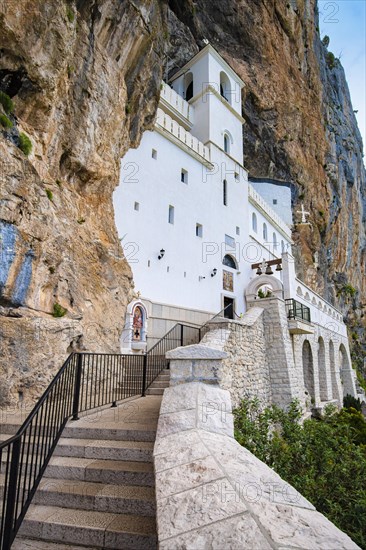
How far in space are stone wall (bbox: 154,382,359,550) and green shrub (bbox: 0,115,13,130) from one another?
7464mm

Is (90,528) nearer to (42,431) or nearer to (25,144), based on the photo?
(42,431)

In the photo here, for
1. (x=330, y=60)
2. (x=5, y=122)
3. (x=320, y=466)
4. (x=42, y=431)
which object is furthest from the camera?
(x=330, y=60)

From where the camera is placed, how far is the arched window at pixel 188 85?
23859 mm

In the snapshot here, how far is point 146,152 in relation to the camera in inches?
596

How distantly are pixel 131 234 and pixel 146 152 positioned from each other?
4219 mm

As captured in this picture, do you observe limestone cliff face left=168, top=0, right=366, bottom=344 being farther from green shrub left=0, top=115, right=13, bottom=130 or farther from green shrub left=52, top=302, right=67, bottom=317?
green shrub left=52, top=302, right=67, bottom=317

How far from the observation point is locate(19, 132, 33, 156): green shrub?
7.80 meters

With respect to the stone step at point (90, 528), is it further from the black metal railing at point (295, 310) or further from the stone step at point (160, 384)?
the black metal railing at point (295, 310)

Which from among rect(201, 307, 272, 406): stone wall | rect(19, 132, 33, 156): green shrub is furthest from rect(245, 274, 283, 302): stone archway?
rect(19, 132, 33, 156): green shrub

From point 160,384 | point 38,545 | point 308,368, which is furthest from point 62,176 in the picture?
point 308,368

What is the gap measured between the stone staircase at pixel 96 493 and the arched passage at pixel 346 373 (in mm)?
25196

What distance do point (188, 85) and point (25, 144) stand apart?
787 inches

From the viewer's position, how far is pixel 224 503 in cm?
207

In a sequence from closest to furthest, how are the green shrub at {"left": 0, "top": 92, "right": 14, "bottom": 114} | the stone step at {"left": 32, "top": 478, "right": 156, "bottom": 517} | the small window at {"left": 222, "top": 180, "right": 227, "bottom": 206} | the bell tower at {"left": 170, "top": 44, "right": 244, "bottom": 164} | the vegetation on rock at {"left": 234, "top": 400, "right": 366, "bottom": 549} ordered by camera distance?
the stone step at {"left": 32, "top": 478, "right": 156, "bottom": 517} → the vegetation on rock at {"left": 234, "top": 400, "right": 366, "bottom": 549} → the green shrub at {"left": 0, "top": 92, "right": 14, "bottom": 114} → the small window at {"left": 222, "top": 180, "right": 227, "bottom": 206} → the bell tower at {"left": 170, "top": 44, "right": 244, "bottom": 164}
